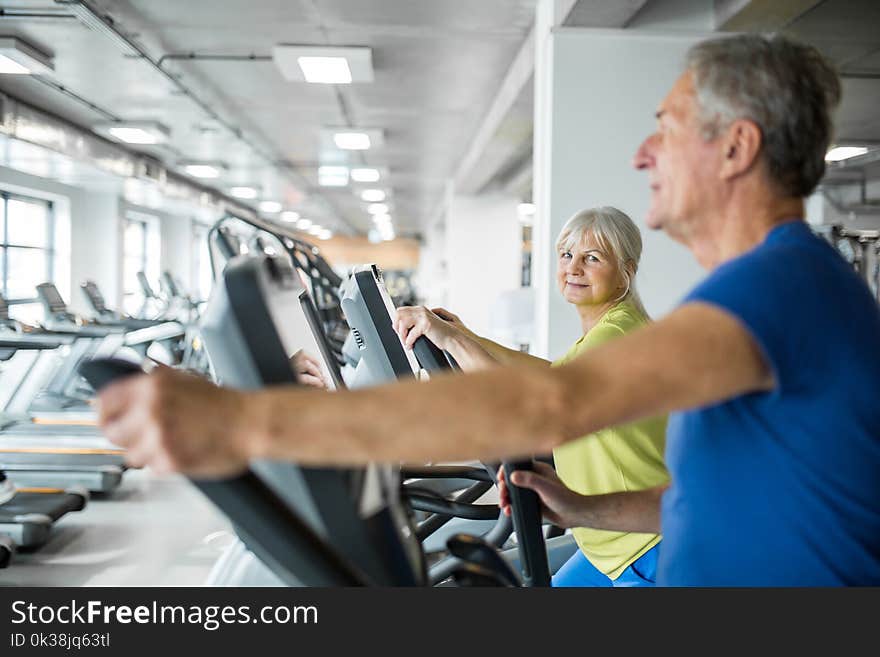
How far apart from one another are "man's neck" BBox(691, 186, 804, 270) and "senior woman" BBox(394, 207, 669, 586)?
0.62m

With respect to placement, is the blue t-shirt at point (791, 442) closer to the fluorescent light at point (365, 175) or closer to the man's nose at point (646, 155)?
the man's nose at point (646, 155)

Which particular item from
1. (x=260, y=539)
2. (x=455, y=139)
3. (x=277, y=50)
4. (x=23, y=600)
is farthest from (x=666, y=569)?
(x=455, y=139)

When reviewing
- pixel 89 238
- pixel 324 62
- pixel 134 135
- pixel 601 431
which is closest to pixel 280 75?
pixel 324 62

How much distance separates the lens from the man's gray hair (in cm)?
98

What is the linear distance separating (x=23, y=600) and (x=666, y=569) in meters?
0.86

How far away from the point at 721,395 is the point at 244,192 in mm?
15693

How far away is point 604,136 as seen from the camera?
468cm

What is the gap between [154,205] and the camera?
15.7 metres

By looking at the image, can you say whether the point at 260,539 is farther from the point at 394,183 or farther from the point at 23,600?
the point at 394,183

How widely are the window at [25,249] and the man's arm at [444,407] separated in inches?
434

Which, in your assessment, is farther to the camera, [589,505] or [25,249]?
[25,249]

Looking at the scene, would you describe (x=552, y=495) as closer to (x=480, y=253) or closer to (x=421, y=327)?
(x=421, y=327)

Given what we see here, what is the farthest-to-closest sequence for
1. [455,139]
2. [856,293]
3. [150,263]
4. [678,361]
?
[150,263] → [455,139] → [856,293] → [678,361]

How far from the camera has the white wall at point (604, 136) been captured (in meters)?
4.64
